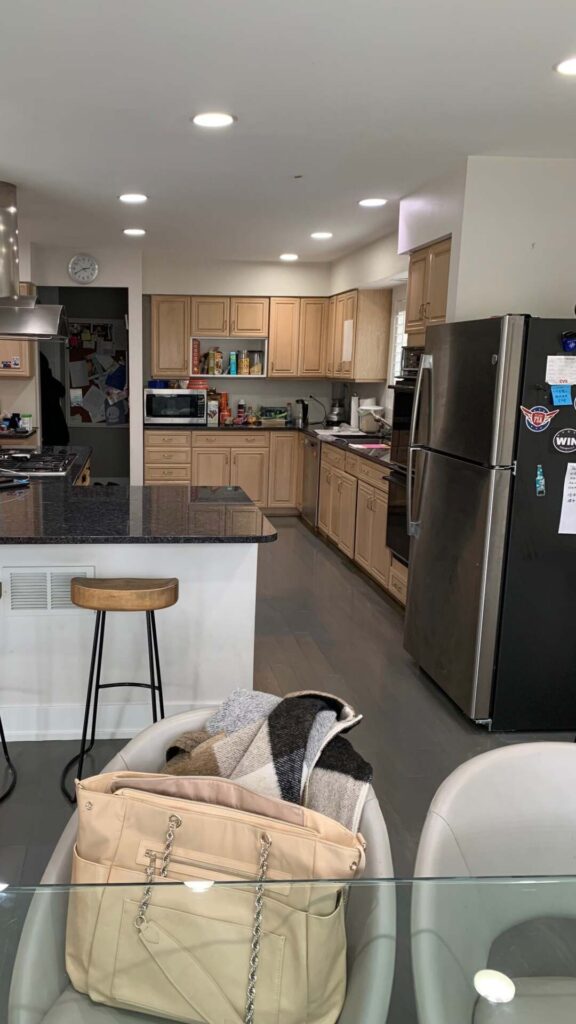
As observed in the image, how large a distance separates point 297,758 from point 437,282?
3254mm

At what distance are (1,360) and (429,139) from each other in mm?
4026

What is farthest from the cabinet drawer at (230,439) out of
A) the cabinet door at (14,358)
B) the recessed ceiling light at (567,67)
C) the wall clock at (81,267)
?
the recessed ceiling light at (567,67)

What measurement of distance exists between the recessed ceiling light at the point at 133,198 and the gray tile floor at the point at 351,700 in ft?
8.66

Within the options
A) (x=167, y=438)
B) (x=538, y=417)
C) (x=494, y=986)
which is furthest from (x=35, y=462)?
(x=494, y=986)

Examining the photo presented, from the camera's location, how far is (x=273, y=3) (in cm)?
206

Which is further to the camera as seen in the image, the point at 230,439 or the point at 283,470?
the point at 283,470

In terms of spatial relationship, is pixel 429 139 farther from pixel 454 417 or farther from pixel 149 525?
pixel 149 525

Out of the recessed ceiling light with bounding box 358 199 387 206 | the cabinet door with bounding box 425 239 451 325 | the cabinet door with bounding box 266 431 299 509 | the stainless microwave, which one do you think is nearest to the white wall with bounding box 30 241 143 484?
the stainless microwave

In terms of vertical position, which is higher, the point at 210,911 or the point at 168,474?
the point at 210,911

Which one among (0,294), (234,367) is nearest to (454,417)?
(0,294)

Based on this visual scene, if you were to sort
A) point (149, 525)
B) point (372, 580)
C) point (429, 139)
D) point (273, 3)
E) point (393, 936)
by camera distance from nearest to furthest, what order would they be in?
point (393, 936)
point (273, 3)
point (149, 525)
point (429, 139)
point (372, 580)

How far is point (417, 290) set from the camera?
4359mm

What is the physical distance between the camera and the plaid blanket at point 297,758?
4.18 ft

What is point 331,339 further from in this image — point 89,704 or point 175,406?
point 89,704
